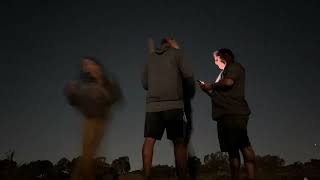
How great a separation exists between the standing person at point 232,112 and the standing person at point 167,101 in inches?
35.2

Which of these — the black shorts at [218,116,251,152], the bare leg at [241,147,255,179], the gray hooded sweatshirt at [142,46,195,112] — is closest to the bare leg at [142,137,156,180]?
the gray hooded sweatshirt at [142,46,195,112]

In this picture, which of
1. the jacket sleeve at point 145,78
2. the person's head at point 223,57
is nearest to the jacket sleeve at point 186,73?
the jacket sleeve at point 145,78

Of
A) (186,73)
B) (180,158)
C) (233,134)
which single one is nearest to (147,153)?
(180,158)

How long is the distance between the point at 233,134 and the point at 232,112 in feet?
1.12

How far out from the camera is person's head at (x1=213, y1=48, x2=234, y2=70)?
695cm

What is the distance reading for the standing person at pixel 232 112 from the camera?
6348 mm

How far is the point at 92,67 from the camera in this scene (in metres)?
7.09

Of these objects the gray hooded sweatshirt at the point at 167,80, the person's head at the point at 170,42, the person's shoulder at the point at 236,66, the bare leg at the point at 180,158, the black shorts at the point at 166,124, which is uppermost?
the person's head at the point at 170,42

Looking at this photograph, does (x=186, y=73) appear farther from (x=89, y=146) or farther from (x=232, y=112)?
(x=89, y=146)

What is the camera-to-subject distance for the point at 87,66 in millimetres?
7102

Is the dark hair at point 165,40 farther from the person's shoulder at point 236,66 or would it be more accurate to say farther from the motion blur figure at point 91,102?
the motion blur figure at point 91,102

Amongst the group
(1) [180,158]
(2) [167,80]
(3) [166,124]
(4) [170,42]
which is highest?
(4) [170,42]

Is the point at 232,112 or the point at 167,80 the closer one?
the point at 167,80

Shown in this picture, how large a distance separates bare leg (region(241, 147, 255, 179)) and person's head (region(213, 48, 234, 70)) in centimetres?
147
